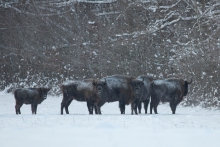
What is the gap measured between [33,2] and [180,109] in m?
15.7

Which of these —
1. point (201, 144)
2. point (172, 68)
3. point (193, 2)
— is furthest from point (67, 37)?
point (201, 144)

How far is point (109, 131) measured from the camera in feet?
46.8

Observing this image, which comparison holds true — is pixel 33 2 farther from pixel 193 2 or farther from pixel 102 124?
pixel 102 124

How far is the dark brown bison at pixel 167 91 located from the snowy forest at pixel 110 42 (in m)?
4.05

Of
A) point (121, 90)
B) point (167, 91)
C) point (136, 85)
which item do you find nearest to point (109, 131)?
point (136, 85)

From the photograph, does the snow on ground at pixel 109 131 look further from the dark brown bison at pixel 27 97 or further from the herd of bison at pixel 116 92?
the dark brown bison at pixel 27 97

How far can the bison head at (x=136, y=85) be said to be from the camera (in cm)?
2072

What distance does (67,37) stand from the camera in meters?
36.7

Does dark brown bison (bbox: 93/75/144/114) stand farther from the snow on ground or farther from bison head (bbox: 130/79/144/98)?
the snow on ground

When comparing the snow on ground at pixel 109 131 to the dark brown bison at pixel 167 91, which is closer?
the snow on ground at pixel 109 131

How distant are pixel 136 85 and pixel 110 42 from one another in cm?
1183

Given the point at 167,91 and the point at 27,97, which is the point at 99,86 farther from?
the point at 27,97

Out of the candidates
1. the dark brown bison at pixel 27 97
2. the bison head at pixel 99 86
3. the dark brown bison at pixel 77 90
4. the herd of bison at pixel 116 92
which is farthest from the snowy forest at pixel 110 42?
the dark brown bison at pixel 27 97

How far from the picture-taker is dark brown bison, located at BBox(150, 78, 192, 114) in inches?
846
